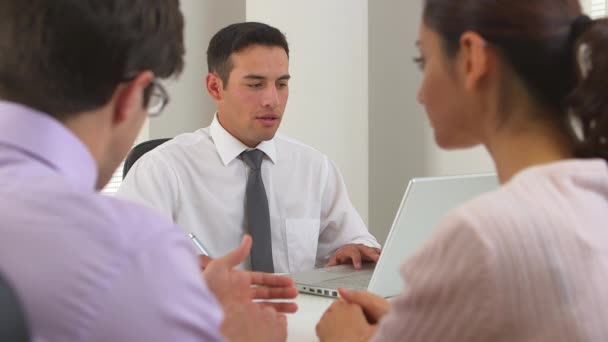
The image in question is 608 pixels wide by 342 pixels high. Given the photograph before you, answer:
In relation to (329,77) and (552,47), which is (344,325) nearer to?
(552,47)

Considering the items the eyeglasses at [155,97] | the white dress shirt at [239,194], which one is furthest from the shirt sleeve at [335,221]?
the eyeglasses at [155,97]

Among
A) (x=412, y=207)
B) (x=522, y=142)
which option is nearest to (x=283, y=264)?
(x=412, y=207)

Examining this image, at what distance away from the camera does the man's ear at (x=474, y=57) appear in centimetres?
104

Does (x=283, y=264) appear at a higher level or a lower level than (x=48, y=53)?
lower

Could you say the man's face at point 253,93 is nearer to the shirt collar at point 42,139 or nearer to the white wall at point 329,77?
the white wall at point 329,77

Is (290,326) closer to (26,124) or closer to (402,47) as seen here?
(26,124)

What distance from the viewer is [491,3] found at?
1.02 meters

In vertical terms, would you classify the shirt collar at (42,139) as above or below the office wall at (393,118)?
above

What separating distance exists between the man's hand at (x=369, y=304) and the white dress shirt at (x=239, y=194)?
976 millimetres

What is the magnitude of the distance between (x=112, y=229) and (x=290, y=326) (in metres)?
0.81

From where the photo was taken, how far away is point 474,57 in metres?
1.06

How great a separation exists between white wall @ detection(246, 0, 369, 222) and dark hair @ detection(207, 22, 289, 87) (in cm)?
98

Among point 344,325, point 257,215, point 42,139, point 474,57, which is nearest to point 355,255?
point 257,215

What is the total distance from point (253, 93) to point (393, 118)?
137cm
